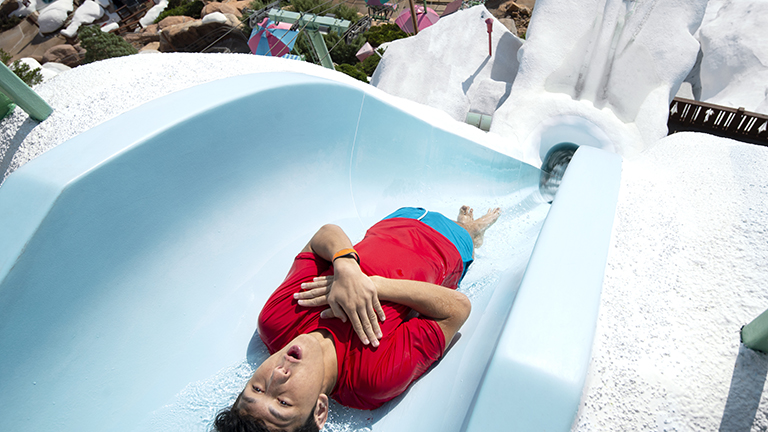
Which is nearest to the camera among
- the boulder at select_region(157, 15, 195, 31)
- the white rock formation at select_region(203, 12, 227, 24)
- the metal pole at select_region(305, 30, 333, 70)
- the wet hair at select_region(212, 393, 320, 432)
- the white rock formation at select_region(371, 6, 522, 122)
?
the wet hair at select_region(212, 393, 320, 432)

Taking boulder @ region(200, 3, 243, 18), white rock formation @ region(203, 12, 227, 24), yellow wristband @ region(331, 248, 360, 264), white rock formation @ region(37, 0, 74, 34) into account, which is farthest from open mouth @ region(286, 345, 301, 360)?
white rock formation @ region(37, 0, 74, 34)

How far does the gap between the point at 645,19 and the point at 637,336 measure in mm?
2438

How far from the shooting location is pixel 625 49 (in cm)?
241

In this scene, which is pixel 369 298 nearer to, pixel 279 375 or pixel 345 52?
pixel 279 375

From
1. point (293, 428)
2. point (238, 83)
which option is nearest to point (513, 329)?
point (293, 428)

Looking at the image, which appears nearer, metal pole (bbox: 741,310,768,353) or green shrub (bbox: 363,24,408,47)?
metal pole (bbox: 741,310,768,353)

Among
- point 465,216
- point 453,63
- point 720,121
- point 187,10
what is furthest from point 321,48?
point 187,10

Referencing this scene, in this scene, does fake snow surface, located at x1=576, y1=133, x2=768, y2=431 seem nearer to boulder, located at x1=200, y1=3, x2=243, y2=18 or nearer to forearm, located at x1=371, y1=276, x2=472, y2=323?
forearm, located at x1=371, y1=276, x2=472, y2=323

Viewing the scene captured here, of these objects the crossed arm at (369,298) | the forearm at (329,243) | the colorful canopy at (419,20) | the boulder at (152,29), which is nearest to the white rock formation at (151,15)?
the boulder at (152,29)

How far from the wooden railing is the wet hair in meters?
3.79

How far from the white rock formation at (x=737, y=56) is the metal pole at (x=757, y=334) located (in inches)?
165

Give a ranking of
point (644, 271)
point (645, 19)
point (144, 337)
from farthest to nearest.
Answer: point (645, 19) → point (144, 337) → point (644, 271)

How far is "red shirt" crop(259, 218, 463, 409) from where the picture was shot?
0.99 m

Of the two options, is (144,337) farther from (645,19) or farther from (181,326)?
(645,19)
